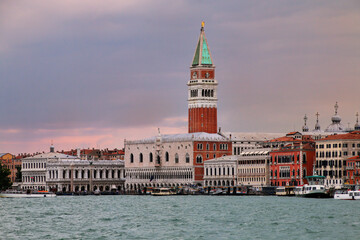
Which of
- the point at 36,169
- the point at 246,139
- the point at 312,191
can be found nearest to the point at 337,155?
the point at 312,191

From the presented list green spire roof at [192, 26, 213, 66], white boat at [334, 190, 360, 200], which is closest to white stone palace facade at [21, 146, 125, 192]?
green spire roof at [192, 26, 213, 66]

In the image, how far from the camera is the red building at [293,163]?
470 ft

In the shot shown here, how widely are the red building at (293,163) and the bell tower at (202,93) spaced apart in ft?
88.3

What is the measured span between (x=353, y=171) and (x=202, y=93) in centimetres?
4526

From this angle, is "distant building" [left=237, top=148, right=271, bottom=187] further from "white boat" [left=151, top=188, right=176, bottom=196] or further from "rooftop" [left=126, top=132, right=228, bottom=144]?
"rooftop" [left=126, top=132, right=228, bottom=144]

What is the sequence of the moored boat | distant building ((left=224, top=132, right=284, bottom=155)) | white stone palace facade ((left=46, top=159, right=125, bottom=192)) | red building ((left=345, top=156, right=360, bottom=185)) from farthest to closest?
white stone palace facade ((left=46, top=159, right=125, bottom=192)) < distant building ((left=224, top=132, right=284, bottom=155)) < the moored boat < red building ((left=345, top=156, right=360, bottom=185))

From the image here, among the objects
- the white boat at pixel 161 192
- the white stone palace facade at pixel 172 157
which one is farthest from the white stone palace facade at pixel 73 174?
the white boat at pixel 161 192

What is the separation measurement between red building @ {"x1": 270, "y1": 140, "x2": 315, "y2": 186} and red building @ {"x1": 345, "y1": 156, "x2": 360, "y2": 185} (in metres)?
7.89

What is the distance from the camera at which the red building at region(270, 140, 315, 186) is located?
143 meters

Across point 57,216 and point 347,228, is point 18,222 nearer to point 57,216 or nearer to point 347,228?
point 57,216

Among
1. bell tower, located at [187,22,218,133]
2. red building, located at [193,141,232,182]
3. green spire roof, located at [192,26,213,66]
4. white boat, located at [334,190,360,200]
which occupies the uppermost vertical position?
green spire roof, located at [192,26,213,66]

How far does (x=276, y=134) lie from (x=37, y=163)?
43.2 m

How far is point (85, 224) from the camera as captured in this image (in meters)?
74.1

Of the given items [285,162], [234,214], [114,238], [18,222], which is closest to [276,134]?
[285,162]
